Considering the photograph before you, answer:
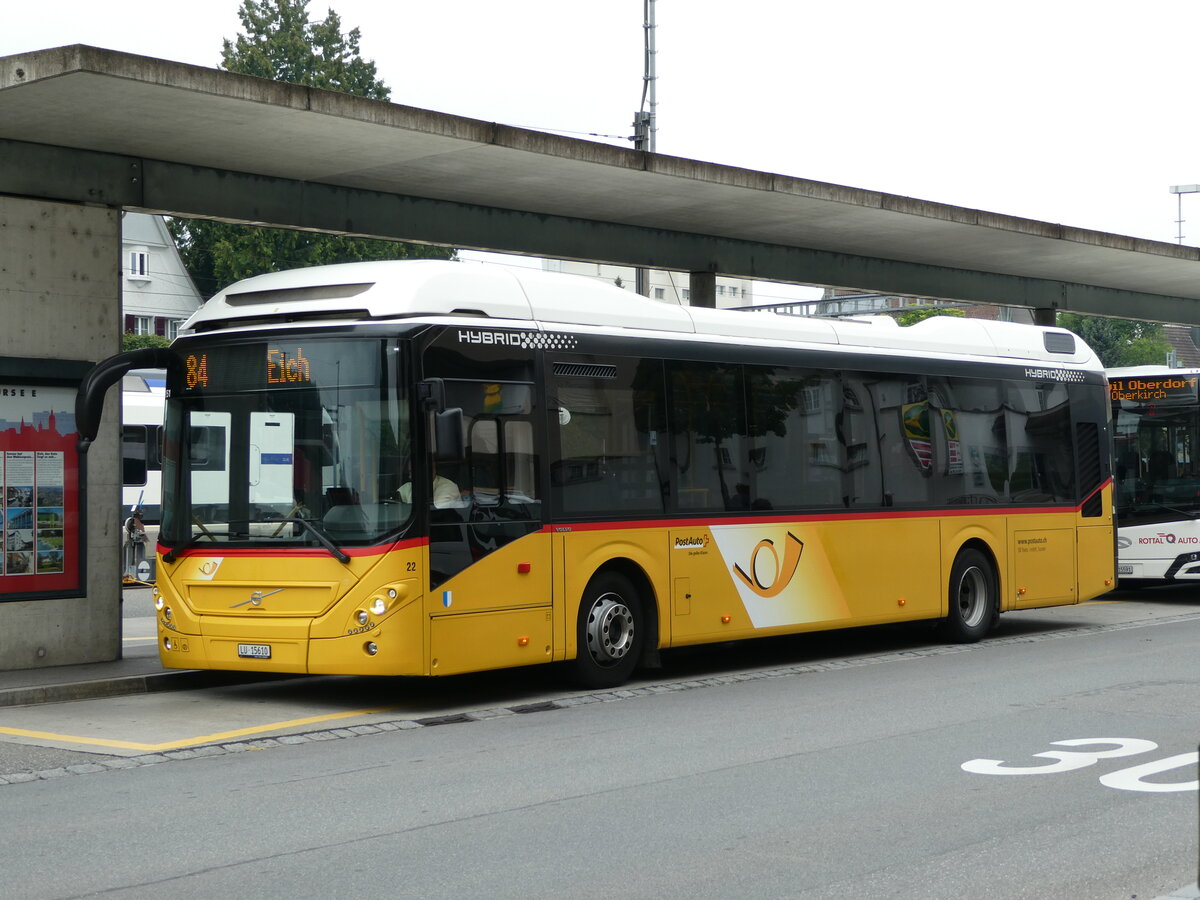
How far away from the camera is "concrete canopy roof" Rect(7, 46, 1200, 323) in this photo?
1199 centimetres

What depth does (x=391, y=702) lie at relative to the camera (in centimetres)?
1181

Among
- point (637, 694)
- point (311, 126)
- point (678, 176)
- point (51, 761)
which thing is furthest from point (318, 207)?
point (51, 761)

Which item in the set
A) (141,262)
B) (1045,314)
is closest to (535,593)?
(1045,314)

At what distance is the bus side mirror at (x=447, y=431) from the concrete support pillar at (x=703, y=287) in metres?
8.74

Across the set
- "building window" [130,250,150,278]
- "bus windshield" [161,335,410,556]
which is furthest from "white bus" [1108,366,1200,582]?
"building window" [130,250,150,278]

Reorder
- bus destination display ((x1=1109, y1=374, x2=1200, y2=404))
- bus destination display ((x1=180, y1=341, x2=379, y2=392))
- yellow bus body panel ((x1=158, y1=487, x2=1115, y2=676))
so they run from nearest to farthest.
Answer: yellow bus body panel ((x1=158, y1=487, x2=1115, y2=676))
bus destination display ((x1=180, y1=341, x2=379, y2=392))
bus destination display ((x1=1109, y1=374, x2=1200, y2=404))

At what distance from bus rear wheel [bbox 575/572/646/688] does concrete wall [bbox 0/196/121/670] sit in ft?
14.0

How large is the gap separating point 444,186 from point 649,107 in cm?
1349

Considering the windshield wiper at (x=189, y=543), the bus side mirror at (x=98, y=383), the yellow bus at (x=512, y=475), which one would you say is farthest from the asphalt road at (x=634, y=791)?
the bus side mirror at (x=98, y=383)

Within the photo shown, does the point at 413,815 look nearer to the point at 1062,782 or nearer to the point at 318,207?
the point at 1062,782

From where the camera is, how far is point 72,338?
43.3 ft

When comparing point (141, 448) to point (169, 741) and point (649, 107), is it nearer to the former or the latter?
point (649, 107)

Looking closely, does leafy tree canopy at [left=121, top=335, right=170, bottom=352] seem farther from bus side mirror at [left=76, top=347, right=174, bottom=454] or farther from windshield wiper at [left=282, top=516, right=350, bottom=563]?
windshield wiper at [left=282, top=516, right=350, bottom=563]

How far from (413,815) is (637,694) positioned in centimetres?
483
